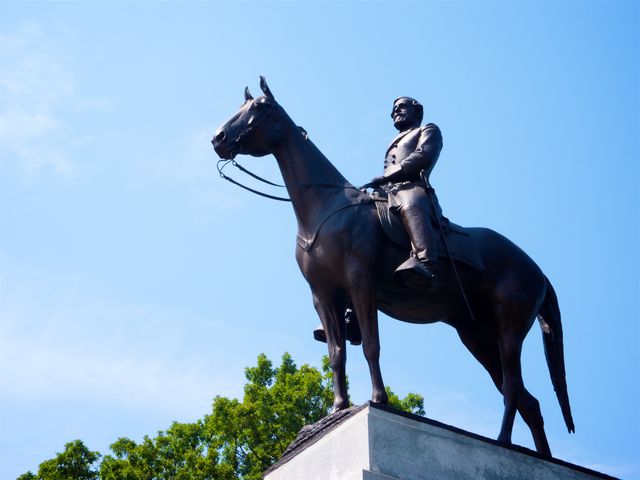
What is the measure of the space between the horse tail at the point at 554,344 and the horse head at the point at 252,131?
3.97 meters

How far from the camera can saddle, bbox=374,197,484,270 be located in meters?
11.5

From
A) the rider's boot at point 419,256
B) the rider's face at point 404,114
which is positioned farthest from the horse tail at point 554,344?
the rider's face at point 404,114

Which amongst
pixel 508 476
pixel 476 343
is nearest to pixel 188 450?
pixel 476 343

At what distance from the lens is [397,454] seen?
391 inches

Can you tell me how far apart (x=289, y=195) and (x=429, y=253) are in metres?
1.93

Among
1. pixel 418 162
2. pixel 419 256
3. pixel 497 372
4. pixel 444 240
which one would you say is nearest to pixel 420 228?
pixel 419 256

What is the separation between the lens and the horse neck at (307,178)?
11.7 m

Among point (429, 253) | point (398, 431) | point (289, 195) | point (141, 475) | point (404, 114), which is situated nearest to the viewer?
point (398, 431)

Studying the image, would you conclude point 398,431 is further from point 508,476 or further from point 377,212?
point 377,212

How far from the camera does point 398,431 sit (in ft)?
33.0

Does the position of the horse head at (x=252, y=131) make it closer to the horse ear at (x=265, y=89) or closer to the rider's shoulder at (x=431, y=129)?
the horse ear at (x=265, y=89)

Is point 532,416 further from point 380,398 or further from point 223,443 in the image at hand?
point 223,443

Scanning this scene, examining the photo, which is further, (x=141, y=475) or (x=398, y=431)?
(x=141, y=475)

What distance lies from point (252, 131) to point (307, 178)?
2.82 feet
